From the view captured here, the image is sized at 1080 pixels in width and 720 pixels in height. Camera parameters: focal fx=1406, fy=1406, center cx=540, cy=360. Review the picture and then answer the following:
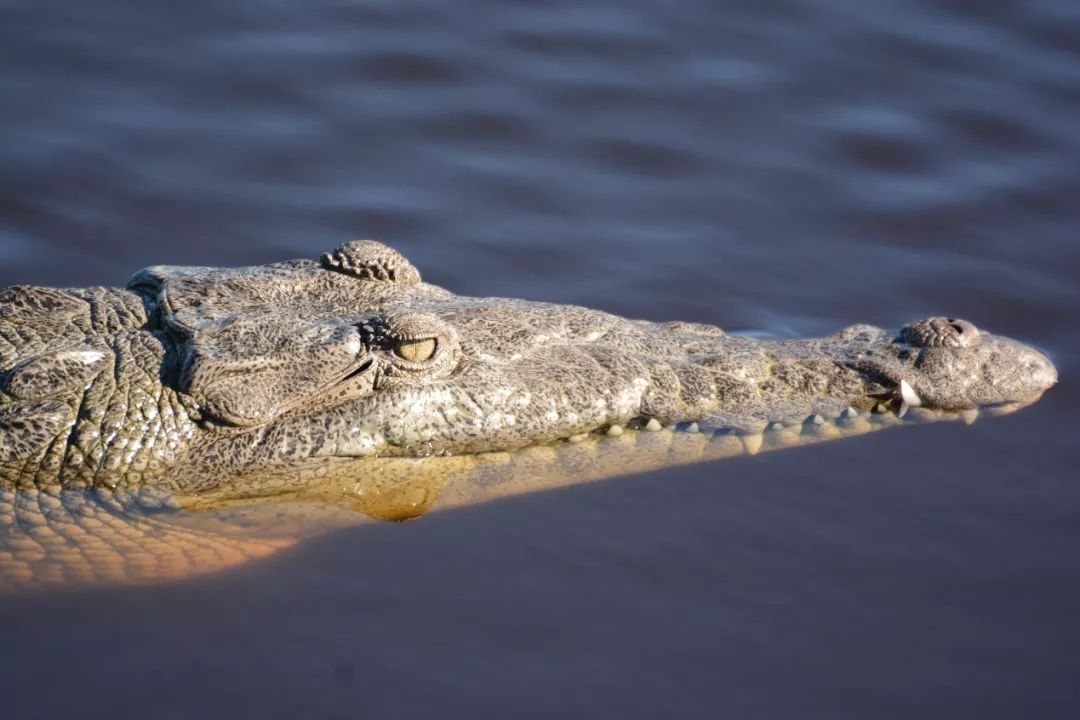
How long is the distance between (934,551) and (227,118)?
4980 millimetres

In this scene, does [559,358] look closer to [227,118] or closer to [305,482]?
[305,482]

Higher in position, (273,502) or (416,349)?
(416,349)

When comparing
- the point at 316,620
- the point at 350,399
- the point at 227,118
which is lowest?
the point at 316,620

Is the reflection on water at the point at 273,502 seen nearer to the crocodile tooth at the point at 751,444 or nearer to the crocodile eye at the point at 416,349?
the crocodile tooth at the point at 751,444

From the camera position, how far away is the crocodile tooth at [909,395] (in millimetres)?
5766

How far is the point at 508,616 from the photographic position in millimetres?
4629

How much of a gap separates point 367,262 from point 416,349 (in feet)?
2.28

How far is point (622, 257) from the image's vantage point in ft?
24.1

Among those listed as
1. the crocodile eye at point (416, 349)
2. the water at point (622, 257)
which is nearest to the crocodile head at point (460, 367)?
the crocodile eye at point (416, 349)

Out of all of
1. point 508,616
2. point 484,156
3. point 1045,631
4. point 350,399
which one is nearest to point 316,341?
point 350,399

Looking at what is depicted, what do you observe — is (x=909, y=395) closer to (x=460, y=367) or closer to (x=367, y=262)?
(x=460, y=367)

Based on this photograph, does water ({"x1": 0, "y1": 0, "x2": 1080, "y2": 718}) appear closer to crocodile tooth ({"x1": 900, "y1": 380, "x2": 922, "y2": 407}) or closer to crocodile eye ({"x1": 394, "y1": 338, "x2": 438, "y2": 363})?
crocodile tooth ({"x1": 900, "y1": 380, "x2": 922, "y2": 407})

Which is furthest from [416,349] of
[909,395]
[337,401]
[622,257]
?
[622,257]

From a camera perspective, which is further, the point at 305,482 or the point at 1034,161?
the point at 1034,161
